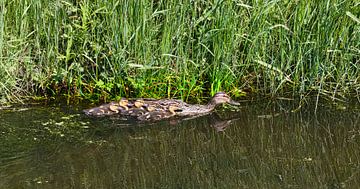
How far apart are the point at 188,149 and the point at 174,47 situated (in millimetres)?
1445

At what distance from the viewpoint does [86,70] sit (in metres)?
6.21

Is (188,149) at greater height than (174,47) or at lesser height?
lesser

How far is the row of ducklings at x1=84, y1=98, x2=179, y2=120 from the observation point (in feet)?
18.3

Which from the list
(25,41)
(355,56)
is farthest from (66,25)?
(355,56)

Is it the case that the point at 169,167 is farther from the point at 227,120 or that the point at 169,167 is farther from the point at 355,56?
the point at 355,56

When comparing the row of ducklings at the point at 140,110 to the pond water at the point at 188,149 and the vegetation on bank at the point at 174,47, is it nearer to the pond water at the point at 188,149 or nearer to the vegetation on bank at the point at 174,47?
the pond water at the point at 188,149

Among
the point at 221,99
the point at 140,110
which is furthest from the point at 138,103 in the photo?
the point at 221,99

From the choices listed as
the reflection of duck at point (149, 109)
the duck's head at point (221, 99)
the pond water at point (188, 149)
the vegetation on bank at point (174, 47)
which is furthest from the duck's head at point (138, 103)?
the duck's head at point (221, 99)

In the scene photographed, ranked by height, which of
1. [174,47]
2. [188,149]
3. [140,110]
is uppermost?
[174,47]

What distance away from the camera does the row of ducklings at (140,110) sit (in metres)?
→ 5.59

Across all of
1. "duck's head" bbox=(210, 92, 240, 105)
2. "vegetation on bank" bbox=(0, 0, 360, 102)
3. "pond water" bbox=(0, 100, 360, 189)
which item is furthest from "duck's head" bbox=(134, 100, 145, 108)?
"duck's head" bbox=(210, 92, 240, 105)

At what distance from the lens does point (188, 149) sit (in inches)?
198

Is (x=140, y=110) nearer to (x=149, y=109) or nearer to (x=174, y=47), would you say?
(x=149, y=109)

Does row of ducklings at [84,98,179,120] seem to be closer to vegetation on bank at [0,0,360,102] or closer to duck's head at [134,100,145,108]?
duck's head at [134,100,145,108]
